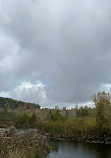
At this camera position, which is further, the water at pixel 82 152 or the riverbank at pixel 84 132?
the riverbank at pixel 84 132

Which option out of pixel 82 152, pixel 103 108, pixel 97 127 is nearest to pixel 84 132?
pixel 97 127

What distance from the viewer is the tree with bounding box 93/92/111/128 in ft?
66.1

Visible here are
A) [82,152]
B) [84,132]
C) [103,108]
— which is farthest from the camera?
[84,132]

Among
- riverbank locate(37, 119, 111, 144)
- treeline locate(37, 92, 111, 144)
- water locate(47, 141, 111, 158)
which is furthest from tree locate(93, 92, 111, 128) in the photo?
water locate(47, 141, 111, 158)

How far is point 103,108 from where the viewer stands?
20578mm

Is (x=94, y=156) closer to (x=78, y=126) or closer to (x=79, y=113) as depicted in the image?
(x=78, y=126)

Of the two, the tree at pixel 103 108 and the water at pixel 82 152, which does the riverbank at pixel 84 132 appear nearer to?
the tree at pixel 103 108

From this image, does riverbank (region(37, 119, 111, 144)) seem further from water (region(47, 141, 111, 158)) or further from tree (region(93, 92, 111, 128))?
water (region(47, 141, 111, 158))

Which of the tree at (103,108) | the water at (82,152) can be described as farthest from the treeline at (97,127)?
the water at (82,152)

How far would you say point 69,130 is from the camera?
23.7m

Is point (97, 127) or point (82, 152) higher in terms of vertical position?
point (97, 127)

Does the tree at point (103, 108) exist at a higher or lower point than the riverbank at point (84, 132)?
higher

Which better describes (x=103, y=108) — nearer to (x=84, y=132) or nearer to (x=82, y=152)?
(x=84, y=132)

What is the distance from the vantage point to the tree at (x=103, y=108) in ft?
66.1
